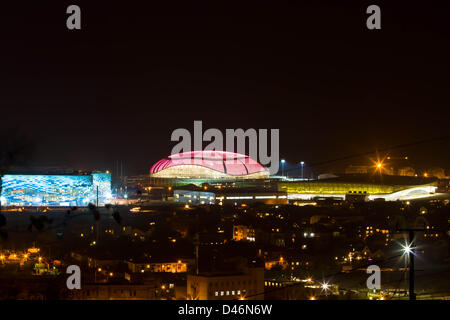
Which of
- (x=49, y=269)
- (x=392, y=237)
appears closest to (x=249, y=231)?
(x=392, y=237)

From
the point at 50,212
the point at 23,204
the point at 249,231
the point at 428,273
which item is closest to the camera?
the point at 428,273

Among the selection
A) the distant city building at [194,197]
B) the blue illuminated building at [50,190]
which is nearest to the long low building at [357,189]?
the distant city building at [194,197]

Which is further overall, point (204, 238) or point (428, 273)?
point (204, 238)

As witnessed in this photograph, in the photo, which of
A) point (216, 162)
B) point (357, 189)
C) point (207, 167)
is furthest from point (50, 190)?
point (357, 189)

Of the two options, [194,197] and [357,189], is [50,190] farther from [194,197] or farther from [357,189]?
[357,189]

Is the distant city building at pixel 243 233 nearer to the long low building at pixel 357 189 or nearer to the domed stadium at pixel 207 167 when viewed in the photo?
the long low building at pixel 357 189
